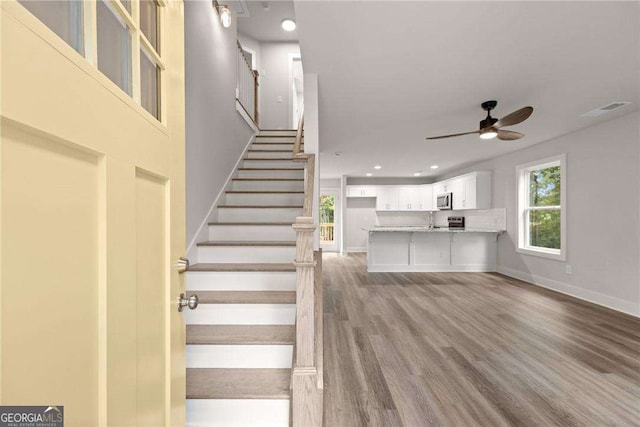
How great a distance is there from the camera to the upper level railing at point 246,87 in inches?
158

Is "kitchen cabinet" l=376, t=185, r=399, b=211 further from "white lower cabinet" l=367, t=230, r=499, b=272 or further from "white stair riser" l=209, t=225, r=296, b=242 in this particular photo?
"white stair riser" l=209, t=225, r=296, b=242

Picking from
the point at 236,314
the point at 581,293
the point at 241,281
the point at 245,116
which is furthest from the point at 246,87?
the point at 581,293

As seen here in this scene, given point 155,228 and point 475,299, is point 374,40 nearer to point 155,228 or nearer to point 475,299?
point 155,228

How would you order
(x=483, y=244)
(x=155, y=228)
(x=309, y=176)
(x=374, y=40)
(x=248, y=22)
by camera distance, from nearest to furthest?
(x=155, y=228)
(x=374, y=40)
(x=309, y=176)
(x=248, y=22)
(x=483, y=244)

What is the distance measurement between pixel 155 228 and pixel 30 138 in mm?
416

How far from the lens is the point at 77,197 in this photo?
1.69 ft

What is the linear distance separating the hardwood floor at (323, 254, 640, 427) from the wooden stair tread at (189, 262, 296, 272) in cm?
86

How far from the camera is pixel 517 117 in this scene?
271cm

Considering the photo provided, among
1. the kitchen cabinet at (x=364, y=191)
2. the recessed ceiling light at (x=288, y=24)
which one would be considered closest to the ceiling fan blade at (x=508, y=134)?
the recessed ceiling light at (x=288, y=24)

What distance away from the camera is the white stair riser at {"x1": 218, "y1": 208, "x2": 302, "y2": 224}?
2.89 meters

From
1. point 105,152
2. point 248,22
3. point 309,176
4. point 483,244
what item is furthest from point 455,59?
point 483,244

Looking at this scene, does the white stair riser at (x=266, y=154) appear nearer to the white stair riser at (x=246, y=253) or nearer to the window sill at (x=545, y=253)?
the white stair riser at (x=246, y=253)

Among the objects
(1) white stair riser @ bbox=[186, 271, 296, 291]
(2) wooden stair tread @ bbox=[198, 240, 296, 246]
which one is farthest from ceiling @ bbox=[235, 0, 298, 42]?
(1) white stair riser @ bbox=[186, 271, 296, 291]

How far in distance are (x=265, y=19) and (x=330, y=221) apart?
19.1ft
